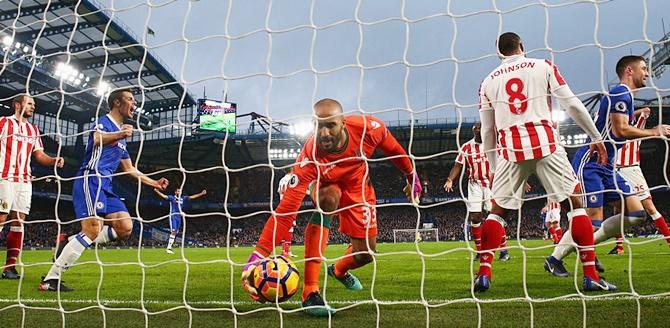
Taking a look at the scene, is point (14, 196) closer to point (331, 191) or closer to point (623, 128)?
point (331, 191)

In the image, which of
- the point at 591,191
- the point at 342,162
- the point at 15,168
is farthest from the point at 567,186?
the point at 15,168

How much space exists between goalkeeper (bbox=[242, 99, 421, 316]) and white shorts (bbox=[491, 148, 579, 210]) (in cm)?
70

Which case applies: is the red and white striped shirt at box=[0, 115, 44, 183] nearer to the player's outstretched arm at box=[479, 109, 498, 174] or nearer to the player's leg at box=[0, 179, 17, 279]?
the player's leg at box=[0, 179, 17, 279]

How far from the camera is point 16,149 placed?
6371 mm

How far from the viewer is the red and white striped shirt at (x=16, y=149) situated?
603 cm

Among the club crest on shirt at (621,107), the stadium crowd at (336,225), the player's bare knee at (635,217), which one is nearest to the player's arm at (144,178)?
the club crest on shirt at (621,107)

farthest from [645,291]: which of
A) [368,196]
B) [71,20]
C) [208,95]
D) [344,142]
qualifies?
[208,95]

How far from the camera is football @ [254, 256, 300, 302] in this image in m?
3.50

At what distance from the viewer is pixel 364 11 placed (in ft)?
12.9

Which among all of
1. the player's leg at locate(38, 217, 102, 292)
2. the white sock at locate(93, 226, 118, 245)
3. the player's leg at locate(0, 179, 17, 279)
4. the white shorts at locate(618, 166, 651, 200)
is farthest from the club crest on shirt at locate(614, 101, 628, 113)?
the player's leg at locate(0, 179, 17, 279)

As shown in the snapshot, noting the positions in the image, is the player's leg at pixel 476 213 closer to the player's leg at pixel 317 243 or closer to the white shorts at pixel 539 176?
the white shorts at pixel 539 176

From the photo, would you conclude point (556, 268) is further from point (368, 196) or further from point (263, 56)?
point (263, 56)

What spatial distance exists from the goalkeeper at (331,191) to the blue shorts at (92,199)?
214 cm

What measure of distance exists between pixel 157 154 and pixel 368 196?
33.8 m
